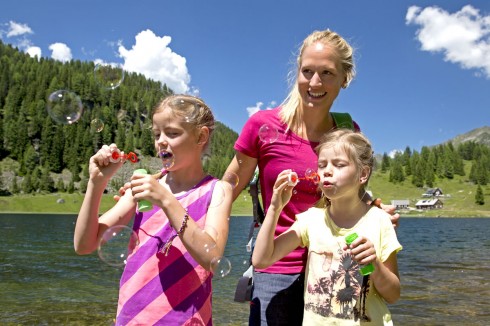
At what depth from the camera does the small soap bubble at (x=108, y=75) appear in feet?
19.9

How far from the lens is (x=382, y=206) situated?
384cm

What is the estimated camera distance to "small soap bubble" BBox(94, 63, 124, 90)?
6070 mm

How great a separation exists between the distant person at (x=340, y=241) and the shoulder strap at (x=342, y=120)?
410mm

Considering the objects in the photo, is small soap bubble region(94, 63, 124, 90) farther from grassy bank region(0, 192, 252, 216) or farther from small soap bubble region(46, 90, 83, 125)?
grassy bank region(0, 192, 252, 216)

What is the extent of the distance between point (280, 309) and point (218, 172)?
4251mm

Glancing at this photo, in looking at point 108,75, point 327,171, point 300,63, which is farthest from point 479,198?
point 327,171

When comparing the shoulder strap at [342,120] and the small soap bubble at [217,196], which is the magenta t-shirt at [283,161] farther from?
the small soap bubble at [217,196]

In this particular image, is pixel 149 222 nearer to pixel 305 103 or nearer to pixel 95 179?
pixel 95 179

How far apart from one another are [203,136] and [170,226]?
760 millimetres

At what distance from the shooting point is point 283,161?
406 cm

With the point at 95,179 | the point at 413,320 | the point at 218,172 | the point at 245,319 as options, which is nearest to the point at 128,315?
Answer: the point at 95,179

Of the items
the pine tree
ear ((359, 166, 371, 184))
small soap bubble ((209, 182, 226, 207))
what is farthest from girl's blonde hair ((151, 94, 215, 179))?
the pine tree

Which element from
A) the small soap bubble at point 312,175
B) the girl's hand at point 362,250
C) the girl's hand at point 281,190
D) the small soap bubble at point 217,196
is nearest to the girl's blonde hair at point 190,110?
the small soap bubble at point 217,196

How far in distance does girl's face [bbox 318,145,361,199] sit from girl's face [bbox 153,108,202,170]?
1066mm
